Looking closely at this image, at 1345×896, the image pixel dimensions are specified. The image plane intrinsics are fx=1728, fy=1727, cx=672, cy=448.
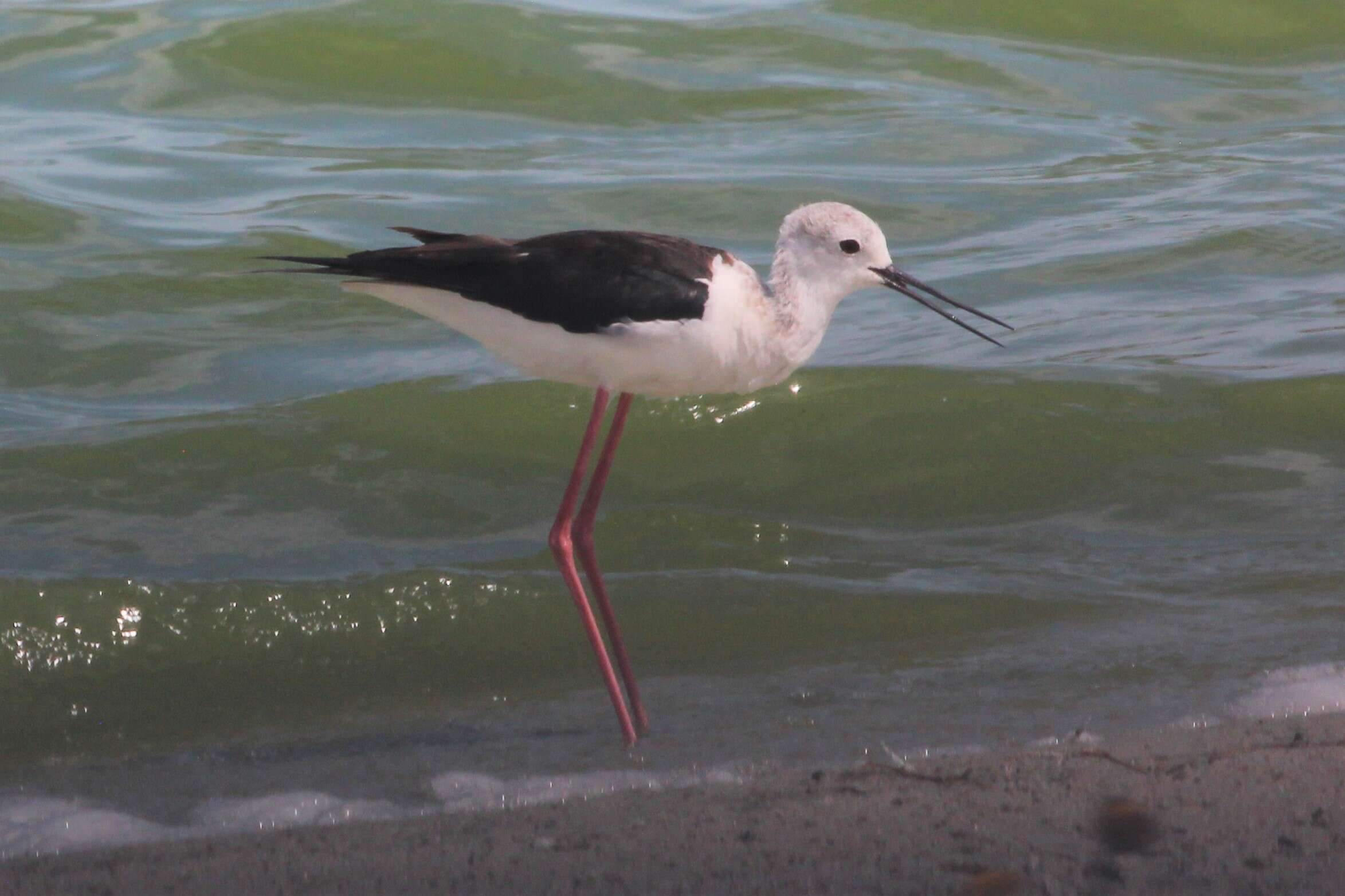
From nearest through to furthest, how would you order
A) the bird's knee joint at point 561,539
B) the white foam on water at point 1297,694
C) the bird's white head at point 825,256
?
the white foam on water at point 1297,694 → the bird's white head at point 825,256 → the bird's knee joint at point 561,539

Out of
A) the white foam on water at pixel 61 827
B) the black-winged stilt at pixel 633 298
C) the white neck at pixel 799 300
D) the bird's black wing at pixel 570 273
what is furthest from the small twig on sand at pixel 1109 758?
the white foam on water at pixel 61 827

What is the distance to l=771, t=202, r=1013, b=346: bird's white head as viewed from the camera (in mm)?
4719

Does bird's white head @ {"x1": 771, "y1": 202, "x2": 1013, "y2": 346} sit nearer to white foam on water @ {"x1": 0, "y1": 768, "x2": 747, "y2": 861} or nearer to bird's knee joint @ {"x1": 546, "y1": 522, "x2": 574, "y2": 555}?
bird's knee joint @ {"x1": 546, "y1": 522, "x2": 574, "y2": 555}

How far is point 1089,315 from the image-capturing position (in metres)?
8.71

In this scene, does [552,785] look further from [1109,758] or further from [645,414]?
[645,414]

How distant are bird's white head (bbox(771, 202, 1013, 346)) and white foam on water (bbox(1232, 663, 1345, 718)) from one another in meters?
1.18

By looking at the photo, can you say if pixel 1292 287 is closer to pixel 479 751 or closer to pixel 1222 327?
pixel 1222 327

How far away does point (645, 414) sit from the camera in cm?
733

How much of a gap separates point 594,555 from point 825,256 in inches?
47.3

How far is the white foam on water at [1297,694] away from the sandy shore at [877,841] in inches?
11.1

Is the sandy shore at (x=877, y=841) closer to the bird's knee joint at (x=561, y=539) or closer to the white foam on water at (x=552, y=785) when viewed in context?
the white foam on water at (x=552, y=785)

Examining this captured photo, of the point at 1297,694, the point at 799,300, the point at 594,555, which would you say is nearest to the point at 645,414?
the point at 594,555

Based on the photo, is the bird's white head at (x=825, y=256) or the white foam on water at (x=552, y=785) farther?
the bird's white head at (x=825, y=256)

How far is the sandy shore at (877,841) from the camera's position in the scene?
3277mm
